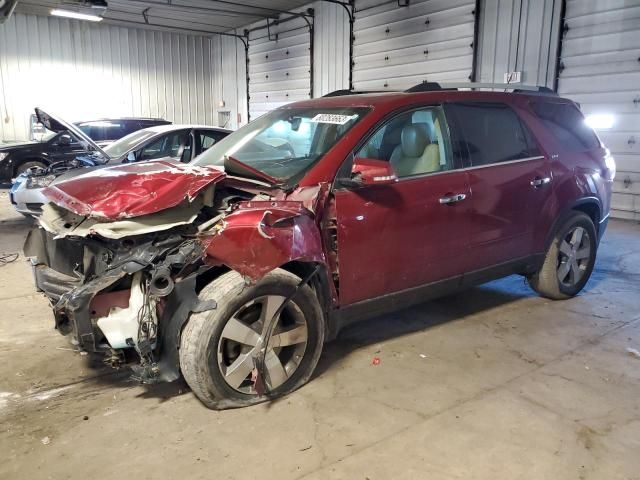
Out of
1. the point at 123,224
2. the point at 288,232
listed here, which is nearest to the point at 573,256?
the point at 288,232

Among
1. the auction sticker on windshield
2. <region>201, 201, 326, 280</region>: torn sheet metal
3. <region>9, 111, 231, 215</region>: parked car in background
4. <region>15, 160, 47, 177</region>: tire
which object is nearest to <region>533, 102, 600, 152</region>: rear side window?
the auction sticker on windshield

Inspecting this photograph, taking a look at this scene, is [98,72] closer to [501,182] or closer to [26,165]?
[26,165]

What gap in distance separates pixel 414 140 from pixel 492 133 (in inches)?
26.7

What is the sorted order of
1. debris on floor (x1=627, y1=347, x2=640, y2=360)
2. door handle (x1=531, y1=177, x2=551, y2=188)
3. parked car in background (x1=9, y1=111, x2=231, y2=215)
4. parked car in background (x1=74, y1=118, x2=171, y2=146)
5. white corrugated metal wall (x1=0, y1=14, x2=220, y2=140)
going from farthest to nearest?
1. white corrugated metal wall (x1=0, y1=14, x2=220, y2=140)
2. parked car in background (x1=74, y1=118, x2=171, y2=146)
3. parked car in background (x1=9, y1=111, x2=231, y2=215)
4. door handle (x1=531, y1=177, x2=551, y2=188)
5. debris on floor (x1=627, y1=347, x2=640, y2=360)

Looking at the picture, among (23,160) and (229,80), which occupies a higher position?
(229,80)

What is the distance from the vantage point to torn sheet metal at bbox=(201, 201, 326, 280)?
246 cm

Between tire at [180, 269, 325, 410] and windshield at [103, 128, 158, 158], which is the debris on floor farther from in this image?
windshield at [103, 128, 158, 158]

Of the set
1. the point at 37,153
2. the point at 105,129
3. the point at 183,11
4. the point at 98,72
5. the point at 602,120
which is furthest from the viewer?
the point at 98,72

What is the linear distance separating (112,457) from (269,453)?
71cm

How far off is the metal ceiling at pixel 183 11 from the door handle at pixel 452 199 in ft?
38.3

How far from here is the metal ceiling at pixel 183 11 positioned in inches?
531

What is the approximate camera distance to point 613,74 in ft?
26.9

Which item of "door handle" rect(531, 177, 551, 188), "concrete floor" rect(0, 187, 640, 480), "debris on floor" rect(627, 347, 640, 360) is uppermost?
"door handle" rect(531, 177, 551, 188)

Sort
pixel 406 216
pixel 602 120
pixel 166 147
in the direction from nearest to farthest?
pixel 406 216 < pixel 166 147 < pixel 602 120
